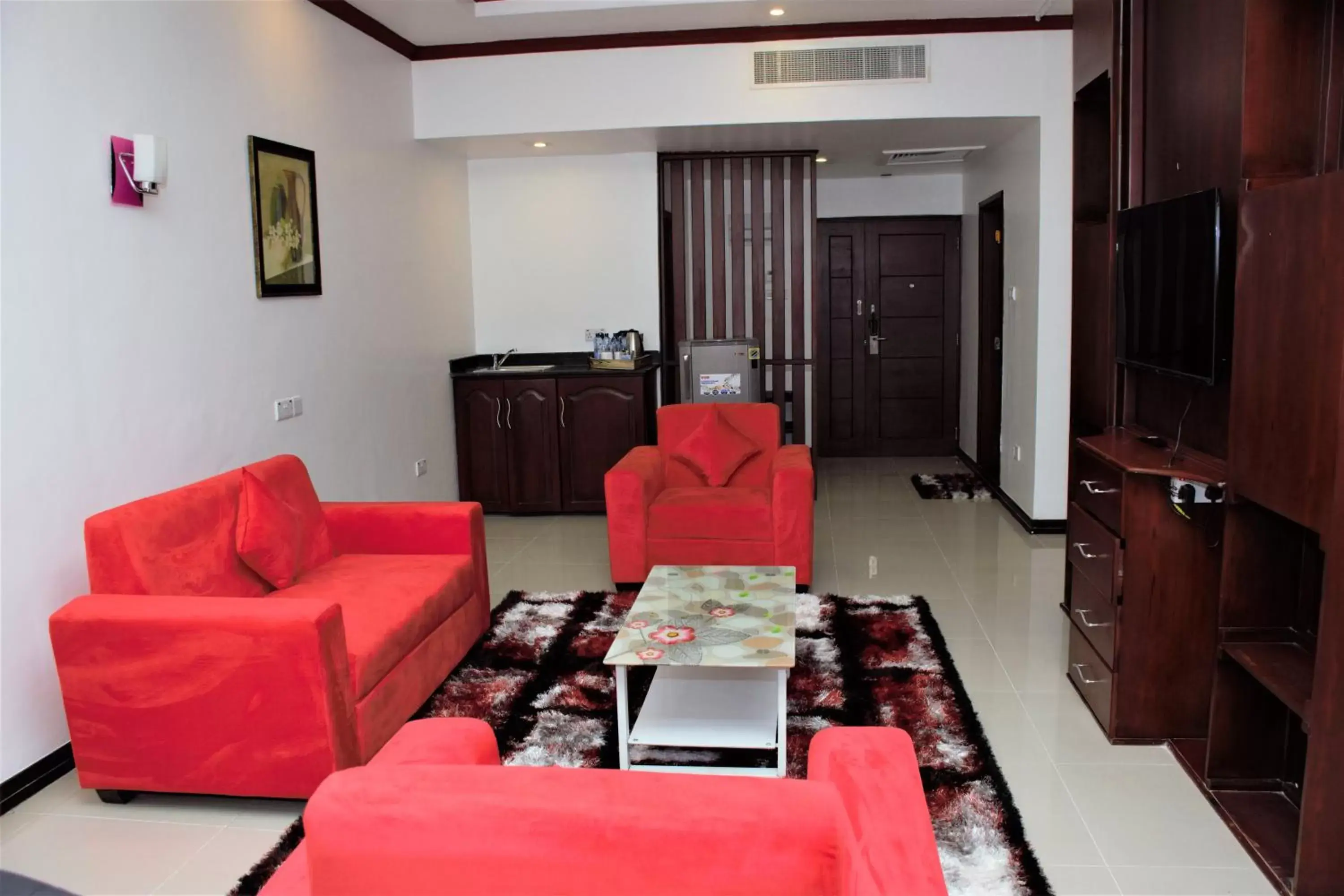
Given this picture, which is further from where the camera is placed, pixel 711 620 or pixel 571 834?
pixel 711 620

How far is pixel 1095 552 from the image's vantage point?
10.8ft

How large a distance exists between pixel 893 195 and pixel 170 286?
5995mm

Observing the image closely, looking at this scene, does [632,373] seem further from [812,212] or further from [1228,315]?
[1228,315]

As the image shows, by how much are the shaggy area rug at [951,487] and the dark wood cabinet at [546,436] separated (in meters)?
2.04

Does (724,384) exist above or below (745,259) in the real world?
below

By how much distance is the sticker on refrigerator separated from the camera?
653cm

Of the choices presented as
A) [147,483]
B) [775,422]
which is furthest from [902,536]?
[147,483]

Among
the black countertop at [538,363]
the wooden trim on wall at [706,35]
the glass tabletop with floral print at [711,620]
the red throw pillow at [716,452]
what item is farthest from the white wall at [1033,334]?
the glass tabletop with floral print at [711,620]

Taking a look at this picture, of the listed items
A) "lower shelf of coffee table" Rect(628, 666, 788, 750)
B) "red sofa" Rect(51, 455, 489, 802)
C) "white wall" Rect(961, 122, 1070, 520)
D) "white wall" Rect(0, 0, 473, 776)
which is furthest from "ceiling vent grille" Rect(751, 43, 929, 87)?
"red sofa" Rect(51, 455, 489, 802)

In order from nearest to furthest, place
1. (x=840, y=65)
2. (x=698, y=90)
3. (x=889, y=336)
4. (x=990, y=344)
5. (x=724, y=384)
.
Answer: (x=840, y=65)
(x=698, y=90)
(x=724, y=384)
(x=990, y=344)
(x=889, y=336)

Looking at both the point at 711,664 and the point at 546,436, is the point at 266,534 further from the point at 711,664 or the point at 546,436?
the point at 546,436

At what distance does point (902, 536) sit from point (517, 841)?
4.76 meters

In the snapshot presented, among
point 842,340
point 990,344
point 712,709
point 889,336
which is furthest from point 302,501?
point 889,336

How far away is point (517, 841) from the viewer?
1.20 meters
